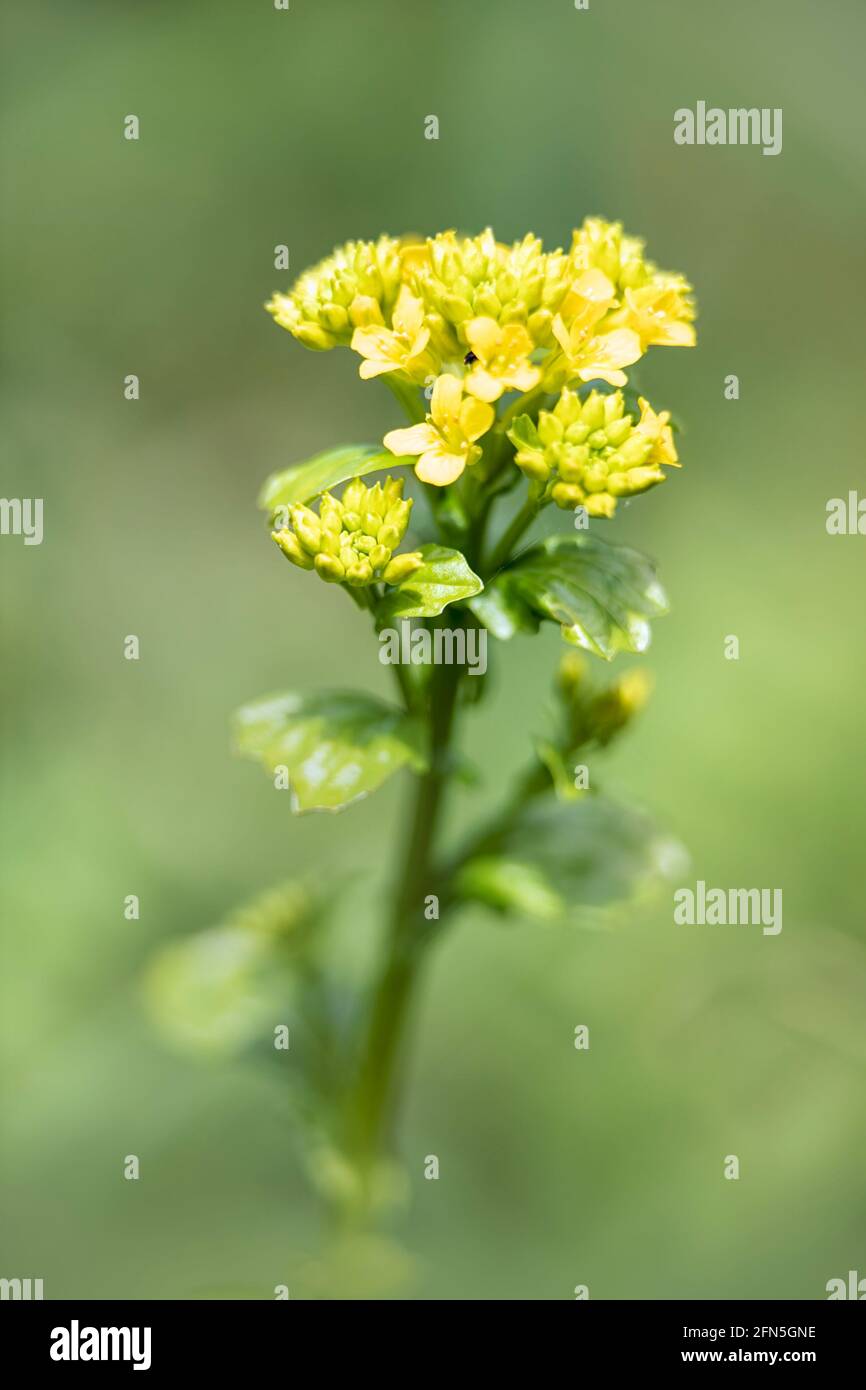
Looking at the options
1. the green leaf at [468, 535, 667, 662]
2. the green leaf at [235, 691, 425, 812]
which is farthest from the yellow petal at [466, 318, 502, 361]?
the green leaf at [235, 691, 425, 812]

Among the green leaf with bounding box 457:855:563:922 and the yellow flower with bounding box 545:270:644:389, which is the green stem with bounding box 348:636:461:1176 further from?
the yellow flower with bounding box 545:270:644:389

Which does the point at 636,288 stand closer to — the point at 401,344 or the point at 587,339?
the point at 587,339

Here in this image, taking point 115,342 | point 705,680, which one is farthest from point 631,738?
point 115,342

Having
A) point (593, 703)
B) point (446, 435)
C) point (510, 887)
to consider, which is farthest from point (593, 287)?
point (510, 887)

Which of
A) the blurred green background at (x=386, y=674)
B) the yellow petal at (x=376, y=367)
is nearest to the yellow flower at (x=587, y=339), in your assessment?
the yellow petal at (x=376, y=367)
